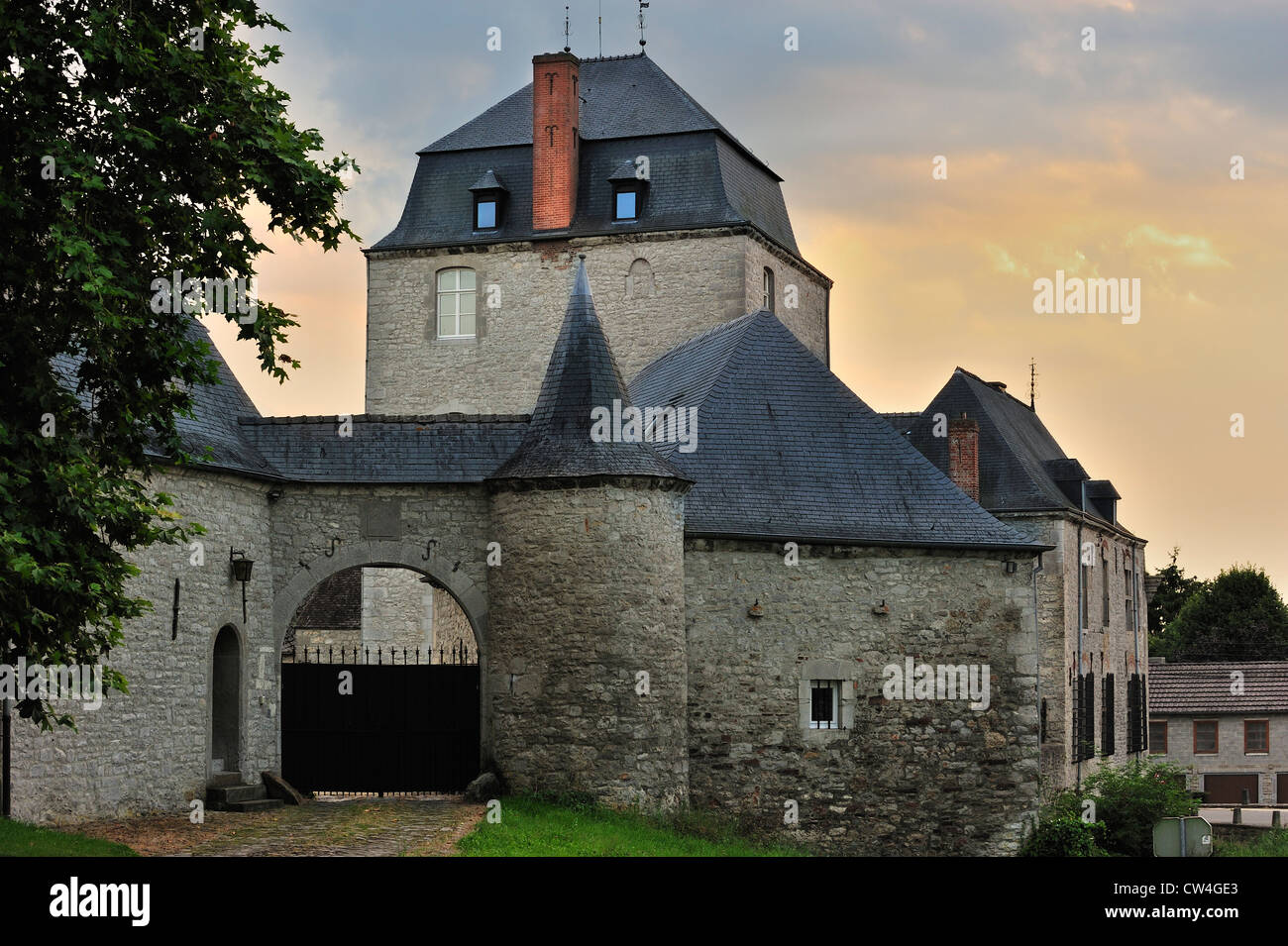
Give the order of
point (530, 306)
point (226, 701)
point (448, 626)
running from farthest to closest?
point (530, 306)
point (448, 626)
point (226, 701)

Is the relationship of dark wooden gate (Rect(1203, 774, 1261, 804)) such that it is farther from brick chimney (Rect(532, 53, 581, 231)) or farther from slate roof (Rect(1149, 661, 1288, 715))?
brick chimney (Rect(532, 53, 581, 231))

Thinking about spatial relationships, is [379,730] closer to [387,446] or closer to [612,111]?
[387,446]

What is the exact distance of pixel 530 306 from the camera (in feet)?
110

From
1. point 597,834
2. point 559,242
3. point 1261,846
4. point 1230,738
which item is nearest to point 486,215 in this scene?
point 559,242

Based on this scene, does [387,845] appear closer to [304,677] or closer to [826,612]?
[304,677]

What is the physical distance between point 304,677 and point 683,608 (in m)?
5.02

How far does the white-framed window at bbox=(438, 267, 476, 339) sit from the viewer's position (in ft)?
112

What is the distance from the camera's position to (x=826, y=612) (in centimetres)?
2028

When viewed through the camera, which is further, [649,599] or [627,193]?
[627,193]

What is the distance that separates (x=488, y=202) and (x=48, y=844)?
73.6ft

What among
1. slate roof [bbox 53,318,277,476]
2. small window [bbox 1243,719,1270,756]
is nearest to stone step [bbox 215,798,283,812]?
slate roof [bbox 53,318,277,476]

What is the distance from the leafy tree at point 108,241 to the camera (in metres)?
11.8

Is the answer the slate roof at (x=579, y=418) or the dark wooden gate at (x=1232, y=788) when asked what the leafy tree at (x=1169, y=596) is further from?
the slate roof at (x=579, y=418)
